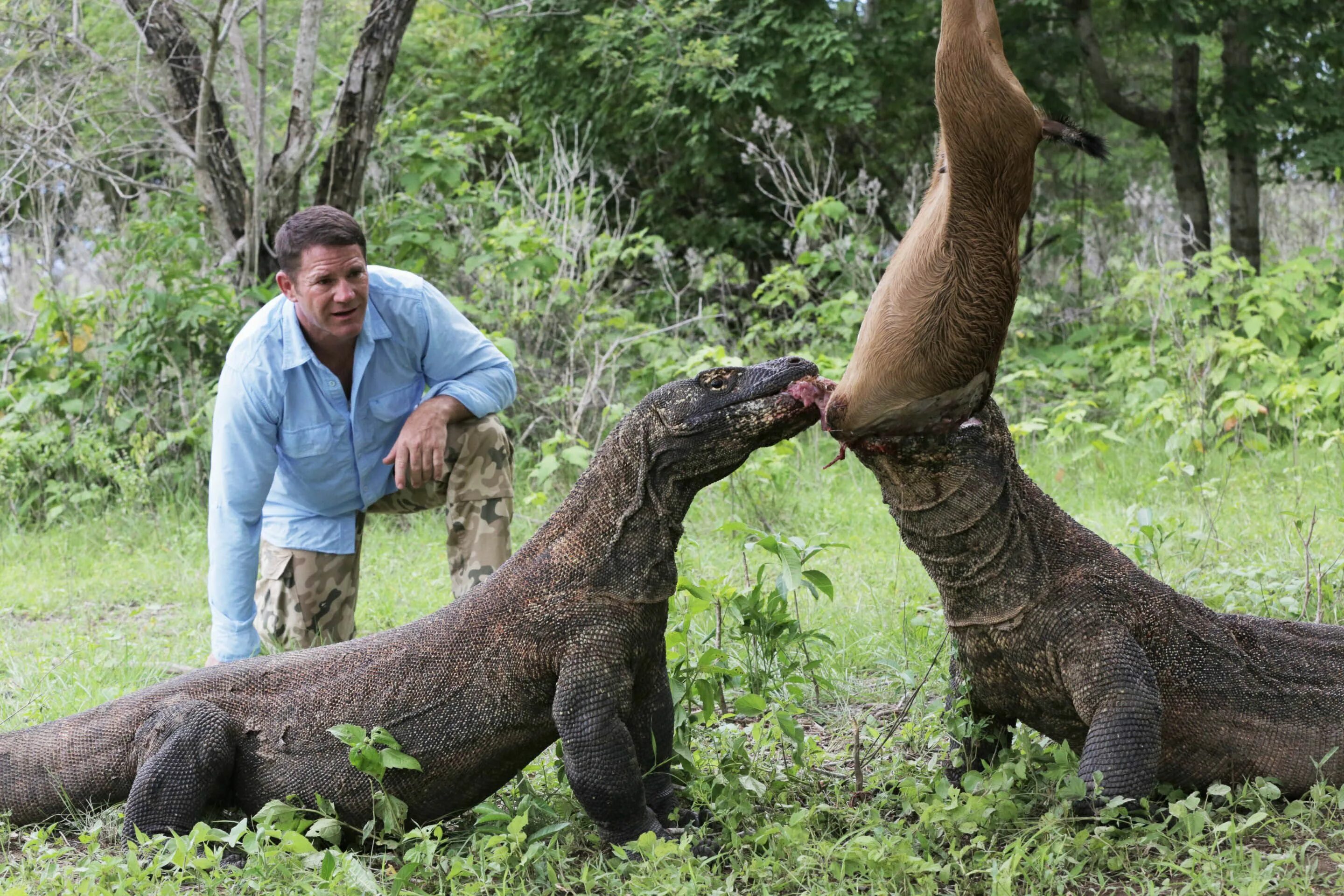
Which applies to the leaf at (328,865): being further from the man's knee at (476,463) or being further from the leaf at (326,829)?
the man's knee at (476,463)

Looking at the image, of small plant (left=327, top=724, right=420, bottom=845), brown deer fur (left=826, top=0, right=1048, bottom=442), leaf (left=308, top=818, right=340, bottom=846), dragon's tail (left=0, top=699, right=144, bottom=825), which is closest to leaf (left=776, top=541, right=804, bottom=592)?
brown deer fur (left=826, top=0, right=1048, bottom=442)

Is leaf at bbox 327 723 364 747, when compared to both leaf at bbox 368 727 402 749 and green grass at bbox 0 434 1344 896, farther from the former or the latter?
green grass at bbox 0 434 1344 896

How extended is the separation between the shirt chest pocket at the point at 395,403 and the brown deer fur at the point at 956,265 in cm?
295

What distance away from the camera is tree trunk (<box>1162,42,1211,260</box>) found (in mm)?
11977

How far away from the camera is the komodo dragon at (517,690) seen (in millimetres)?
3709

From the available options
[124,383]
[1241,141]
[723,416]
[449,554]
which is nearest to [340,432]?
[449,554]

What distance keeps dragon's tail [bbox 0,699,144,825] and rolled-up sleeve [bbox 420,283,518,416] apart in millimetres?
2107

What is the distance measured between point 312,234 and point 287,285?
0.34 m

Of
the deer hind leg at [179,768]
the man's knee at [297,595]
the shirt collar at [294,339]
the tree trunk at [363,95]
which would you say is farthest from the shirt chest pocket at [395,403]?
the tree trunk at [363,95]

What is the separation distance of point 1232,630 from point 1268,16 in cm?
883

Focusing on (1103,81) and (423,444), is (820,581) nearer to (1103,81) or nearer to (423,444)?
(423,444)

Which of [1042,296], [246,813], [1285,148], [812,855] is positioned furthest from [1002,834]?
[1285,148]

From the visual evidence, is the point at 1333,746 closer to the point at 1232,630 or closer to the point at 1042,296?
the point at 1232,630

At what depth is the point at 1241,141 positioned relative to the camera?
1132cm
